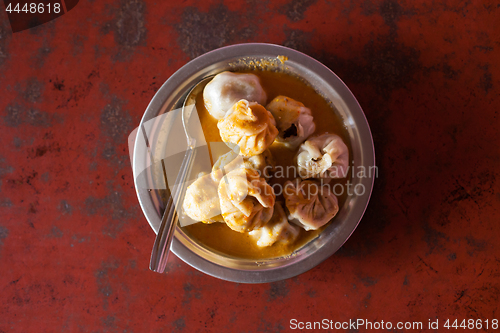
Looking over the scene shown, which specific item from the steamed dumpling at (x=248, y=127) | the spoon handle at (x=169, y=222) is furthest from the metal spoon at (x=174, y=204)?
the steamed dumpling at (x=248, y=127)

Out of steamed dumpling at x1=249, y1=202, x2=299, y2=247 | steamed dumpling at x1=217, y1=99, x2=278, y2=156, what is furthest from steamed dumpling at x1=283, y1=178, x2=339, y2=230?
steamed dumpling at x1=217, y1=99, x2=278, y2=156

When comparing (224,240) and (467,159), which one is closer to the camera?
(224,240)

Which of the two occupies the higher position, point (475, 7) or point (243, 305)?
point (475, 7)

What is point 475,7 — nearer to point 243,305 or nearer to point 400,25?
point 400,25

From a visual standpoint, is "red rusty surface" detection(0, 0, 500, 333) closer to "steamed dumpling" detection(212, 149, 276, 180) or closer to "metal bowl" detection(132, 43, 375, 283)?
"metal bowl" detection(132, 43, 375, 283)

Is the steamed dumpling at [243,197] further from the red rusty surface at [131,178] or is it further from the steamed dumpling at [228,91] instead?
the red rusty surface at [131,178]

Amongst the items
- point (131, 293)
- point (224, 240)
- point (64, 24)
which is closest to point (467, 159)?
point (224, 240)
